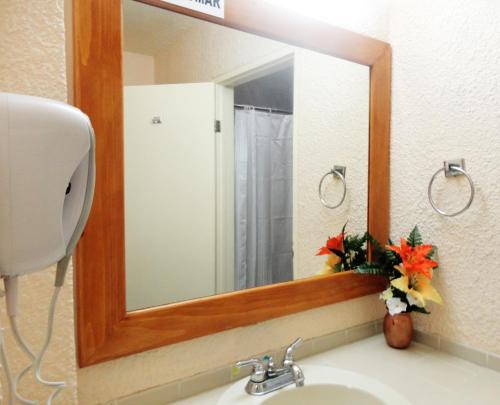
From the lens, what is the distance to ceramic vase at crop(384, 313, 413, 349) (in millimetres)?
1058

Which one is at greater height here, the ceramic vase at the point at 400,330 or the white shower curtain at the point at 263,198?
the white shower curtain at the point at 263,198

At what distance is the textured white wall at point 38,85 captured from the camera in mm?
536

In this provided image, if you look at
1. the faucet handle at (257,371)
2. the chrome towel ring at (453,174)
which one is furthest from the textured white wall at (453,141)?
the faucet handle at (257,371)

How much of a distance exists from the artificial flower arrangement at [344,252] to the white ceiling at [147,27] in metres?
0.72

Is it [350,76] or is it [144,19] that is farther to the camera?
[350,76]

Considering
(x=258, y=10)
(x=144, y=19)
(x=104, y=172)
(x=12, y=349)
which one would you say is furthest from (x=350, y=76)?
(x=12, y=349)

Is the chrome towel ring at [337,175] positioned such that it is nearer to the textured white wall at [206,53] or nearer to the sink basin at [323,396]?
the textured white wall at [206,53]

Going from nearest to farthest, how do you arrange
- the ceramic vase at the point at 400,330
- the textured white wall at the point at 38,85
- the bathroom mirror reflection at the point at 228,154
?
1. the textured white wall at the point at 38,85
2. the bathroom mirror reflection at the point at 228,154
3. the ceramic vase at the point at 400,330

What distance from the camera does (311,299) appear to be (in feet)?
3.32

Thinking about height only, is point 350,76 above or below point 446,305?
above

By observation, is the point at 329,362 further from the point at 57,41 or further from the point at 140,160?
the point at 57,41

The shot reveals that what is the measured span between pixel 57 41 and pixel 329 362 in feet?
3.16

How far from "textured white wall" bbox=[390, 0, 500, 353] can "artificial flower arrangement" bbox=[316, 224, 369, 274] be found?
5.3 inches

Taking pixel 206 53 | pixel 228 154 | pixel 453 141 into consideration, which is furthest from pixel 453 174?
pixel 206 53
